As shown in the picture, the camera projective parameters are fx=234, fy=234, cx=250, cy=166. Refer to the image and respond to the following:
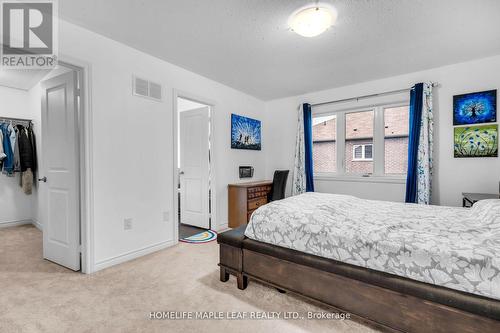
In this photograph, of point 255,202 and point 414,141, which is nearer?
point 414,141

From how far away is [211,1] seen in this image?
1.94 meters

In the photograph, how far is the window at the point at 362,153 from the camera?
3971 millimetres

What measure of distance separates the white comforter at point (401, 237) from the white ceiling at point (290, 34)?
5.64 ft

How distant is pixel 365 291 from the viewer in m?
1.51

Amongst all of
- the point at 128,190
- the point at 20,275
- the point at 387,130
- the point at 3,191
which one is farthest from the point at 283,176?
the point at 3,191

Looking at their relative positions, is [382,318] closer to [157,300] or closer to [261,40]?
[157,300]

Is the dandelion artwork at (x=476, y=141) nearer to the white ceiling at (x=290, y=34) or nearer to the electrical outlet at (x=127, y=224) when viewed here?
the white ceiling at (x=290, y=34)

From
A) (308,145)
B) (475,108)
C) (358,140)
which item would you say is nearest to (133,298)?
(308,145)

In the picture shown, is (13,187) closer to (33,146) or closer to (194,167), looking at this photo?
(33,146)

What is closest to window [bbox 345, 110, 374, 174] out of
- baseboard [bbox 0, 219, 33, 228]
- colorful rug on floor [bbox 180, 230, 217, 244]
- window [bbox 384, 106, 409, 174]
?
window [bbox 384, 106, 409, 174]

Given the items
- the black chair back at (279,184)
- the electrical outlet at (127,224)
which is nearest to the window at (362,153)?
the black chair back at (279,184)

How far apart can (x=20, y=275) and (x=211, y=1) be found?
3.16 m

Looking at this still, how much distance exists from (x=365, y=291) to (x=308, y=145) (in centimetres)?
313

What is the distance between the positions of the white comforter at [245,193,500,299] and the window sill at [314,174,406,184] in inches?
56.5
